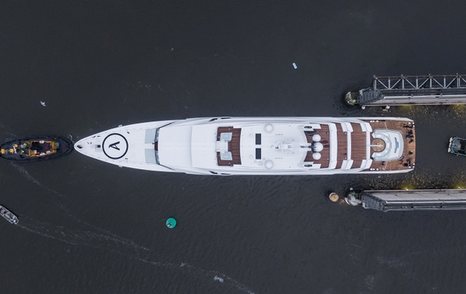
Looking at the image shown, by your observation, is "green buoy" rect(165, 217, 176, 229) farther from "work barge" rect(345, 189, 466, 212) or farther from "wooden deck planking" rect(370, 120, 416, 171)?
"wooden deck planking" rect(370, 120, 416, 171)

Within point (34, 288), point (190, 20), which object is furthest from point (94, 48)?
point (34, 288)

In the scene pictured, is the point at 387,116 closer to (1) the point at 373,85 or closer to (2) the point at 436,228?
(1) the point at 373,85

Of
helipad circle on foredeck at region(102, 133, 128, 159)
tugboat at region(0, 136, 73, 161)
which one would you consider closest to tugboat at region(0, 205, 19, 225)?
tugboat at region(0, 136, 73, 161)

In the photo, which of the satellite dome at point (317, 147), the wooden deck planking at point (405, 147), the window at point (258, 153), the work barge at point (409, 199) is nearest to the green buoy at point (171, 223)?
the window at point (258, 153)

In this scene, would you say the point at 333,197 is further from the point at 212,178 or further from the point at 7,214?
the point at 7,214

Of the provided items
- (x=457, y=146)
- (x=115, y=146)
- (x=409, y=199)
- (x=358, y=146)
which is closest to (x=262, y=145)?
(x=358, y=146)

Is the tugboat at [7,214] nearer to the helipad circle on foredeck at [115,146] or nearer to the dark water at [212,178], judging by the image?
the dark water at [212,178]
